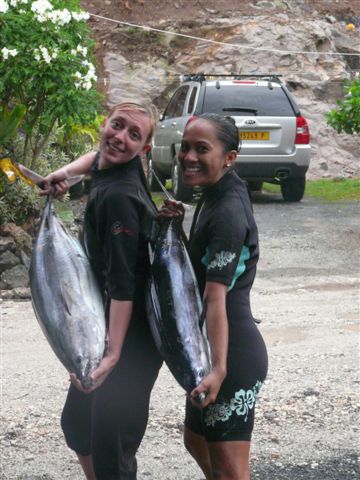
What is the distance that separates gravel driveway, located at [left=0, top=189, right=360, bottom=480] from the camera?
4.68 meters

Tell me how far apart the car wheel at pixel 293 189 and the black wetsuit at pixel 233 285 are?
12.6 m

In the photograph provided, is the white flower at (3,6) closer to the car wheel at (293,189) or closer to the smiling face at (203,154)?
the car wheel at (293,189)

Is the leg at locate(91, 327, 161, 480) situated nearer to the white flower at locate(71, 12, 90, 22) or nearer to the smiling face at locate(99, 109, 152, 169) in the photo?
the smiling face at locate(99, 109, 152, 169)

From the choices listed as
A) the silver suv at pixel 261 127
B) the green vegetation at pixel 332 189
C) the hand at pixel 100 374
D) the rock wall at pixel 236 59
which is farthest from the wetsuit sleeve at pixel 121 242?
the rock wall at pixel 236 59

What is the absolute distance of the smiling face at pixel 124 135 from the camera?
3.37 metres

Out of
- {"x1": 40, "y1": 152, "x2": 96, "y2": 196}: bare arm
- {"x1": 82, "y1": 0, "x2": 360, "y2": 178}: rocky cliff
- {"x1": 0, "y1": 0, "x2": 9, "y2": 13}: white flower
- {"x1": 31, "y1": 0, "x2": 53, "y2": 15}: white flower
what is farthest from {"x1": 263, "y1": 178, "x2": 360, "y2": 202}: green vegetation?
{"x1": 40, "y1": 152, "x2": 96, "y2": 196}: bare arm

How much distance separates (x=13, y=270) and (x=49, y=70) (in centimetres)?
240

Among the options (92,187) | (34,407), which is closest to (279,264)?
(34,407)

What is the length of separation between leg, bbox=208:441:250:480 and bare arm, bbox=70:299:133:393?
45 cm

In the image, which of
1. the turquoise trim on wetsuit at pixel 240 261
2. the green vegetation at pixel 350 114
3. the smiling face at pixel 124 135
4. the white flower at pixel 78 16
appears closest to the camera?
the turquoise trim on wetsuit at pixel 240 261

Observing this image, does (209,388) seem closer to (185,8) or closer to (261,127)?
(261,127)

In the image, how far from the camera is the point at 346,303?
→ 27.8ft

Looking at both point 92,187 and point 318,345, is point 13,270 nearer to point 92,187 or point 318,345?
point 318,345

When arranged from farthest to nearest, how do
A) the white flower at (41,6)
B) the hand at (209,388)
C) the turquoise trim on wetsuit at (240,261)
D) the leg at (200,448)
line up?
the white flower at (41,6) < the leg at (200,448) < the turquoise trim on wetsuit at (240,261) < the hand at (209,388)
